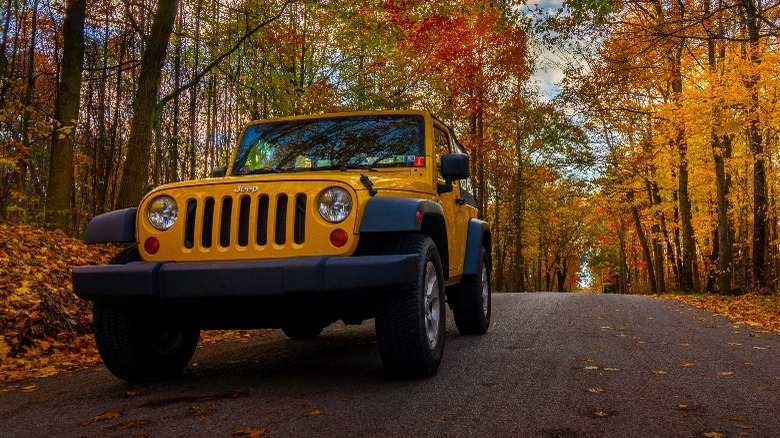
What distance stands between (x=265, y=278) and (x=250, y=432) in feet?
3.13

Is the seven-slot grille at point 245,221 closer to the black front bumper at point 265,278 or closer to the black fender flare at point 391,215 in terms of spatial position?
the black front bumper at point 265,278

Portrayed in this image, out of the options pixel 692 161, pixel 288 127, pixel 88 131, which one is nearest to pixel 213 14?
pixel 88 131

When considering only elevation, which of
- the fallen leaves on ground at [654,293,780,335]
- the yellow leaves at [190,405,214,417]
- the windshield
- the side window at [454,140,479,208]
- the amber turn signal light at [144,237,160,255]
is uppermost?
the windshield

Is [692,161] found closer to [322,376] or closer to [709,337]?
[709,337]

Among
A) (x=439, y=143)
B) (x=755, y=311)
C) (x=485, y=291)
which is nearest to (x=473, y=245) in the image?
(x=485, y=291)

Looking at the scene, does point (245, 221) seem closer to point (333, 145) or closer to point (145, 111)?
point (333, 145)

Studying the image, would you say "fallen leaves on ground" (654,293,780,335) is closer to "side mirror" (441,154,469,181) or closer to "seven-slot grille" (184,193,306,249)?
"side mirror" (441,154,469,181)

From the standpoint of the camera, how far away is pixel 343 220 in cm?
375

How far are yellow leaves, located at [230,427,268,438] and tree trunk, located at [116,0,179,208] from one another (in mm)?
8111

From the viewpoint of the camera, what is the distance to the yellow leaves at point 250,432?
2.81 m

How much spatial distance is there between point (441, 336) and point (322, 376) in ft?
2.94

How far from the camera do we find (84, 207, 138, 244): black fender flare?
4.07 metres

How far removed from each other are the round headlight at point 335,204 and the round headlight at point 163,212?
992 mm

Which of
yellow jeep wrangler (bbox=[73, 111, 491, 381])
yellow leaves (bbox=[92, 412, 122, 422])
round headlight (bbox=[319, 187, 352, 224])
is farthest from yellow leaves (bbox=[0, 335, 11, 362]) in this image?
round headlight (bbox=[319, 187, 352, 224])
